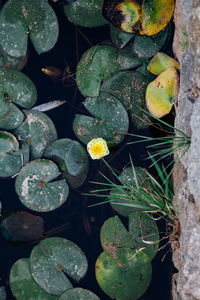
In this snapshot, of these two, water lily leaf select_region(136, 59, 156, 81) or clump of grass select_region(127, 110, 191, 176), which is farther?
water lily leaf select_region(136, 59, 156, 81)

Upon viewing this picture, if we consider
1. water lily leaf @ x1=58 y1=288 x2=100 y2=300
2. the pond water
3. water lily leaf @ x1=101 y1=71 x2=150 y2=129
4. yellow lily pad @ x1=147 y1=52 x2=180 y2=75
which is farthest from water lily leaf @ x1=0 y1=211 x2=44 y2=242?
yellow lily pad @ x1=147 y1=52 x2=180 y2=75

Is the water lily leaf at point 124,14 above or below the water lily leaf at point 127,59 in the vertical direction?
above

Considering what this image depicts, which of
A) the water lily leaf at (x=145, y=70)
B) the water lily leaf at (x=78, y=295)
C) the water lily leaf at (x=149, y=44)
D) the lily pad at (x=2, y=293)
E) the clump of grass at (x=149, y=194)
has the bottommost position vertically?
the lily pad at (x=2, y=293)

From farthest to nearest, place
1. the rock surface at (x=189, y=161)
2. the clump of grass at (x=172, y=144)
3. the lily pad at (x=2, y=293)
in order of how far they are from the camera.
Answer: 1. the lily pad at (x=2, y=293)
2. the clump of grass at (x=172, y=144)
3. the rock surface at (x=189, y=161)

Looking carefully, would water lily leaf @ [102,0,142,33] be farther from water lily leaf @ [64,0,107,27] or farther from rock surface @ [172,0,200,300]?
rock surface @ [172,0,200,300]

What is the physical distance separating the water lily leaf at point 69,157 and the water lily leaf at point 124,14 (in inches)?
29.8

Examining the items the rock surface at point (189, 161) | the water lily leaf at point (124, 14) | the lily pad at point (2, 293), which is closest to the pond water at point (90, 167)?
the lily pad at point (2, 293)

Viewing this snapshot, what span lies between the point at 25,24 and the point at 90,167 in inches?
37.7

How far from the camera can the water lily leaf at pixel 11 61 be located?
78.1 inches

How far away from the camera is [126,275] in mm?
1898

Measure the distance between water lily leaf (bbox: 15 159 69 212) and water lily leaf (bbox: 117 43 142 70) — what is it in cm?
75

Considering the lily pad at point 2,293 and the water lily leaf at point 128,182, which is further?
the lily pad at point 2,293

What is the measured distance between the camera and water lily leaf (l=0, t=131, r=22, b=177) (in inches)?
75.7

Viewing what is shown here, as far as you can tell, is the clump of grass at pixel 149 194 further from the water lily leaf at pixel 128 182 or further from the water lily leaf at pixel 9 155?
the water lily leaf at pixel 9 155
